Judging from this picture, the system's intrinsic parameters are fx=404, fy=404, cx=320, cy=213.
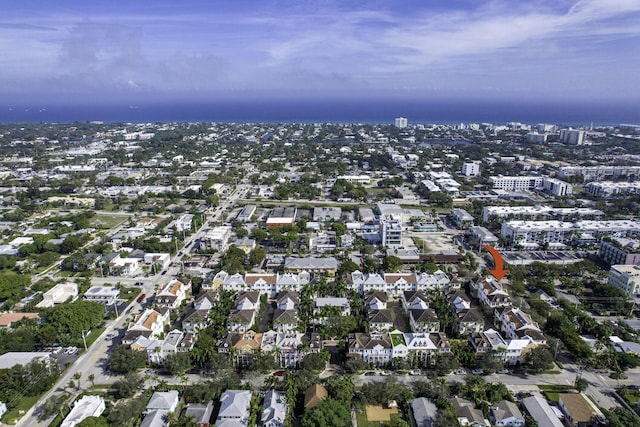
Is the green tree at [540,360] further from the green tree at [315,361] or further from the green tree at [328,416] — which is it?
the green tree at [315,361]

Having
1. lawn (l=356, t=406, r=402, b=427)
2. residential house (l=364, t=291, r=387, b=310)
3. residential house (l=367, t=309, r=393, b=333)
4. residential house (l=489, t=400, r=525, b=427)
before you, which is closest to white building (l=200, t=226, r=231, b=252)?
residential house (l=364, t=291, r=387, b=310)

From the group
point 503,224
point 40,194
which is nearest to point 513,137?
point 503,224

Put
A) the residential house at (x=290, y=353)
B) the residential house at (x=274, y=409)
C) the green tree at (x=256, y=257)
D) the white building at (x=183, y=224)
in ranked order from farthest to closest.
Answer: the white building at (x=183, y=224) < the green tree at (x=256, y=257) < the residential house at (x=290, y=353) < the residential house at (x=274, y=409)

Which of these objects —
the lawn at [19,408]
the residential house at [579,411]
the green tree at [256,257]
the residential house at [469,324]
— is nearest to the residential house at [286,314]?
the green tree at [256,257]

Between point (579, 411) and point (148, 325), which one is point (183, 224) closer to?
point (148, 325)

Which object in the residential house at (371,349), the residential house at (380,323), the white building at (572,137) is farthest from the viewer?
the white building at (572,137)

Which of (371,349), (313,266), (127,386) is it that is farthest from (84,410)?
(313,266)
